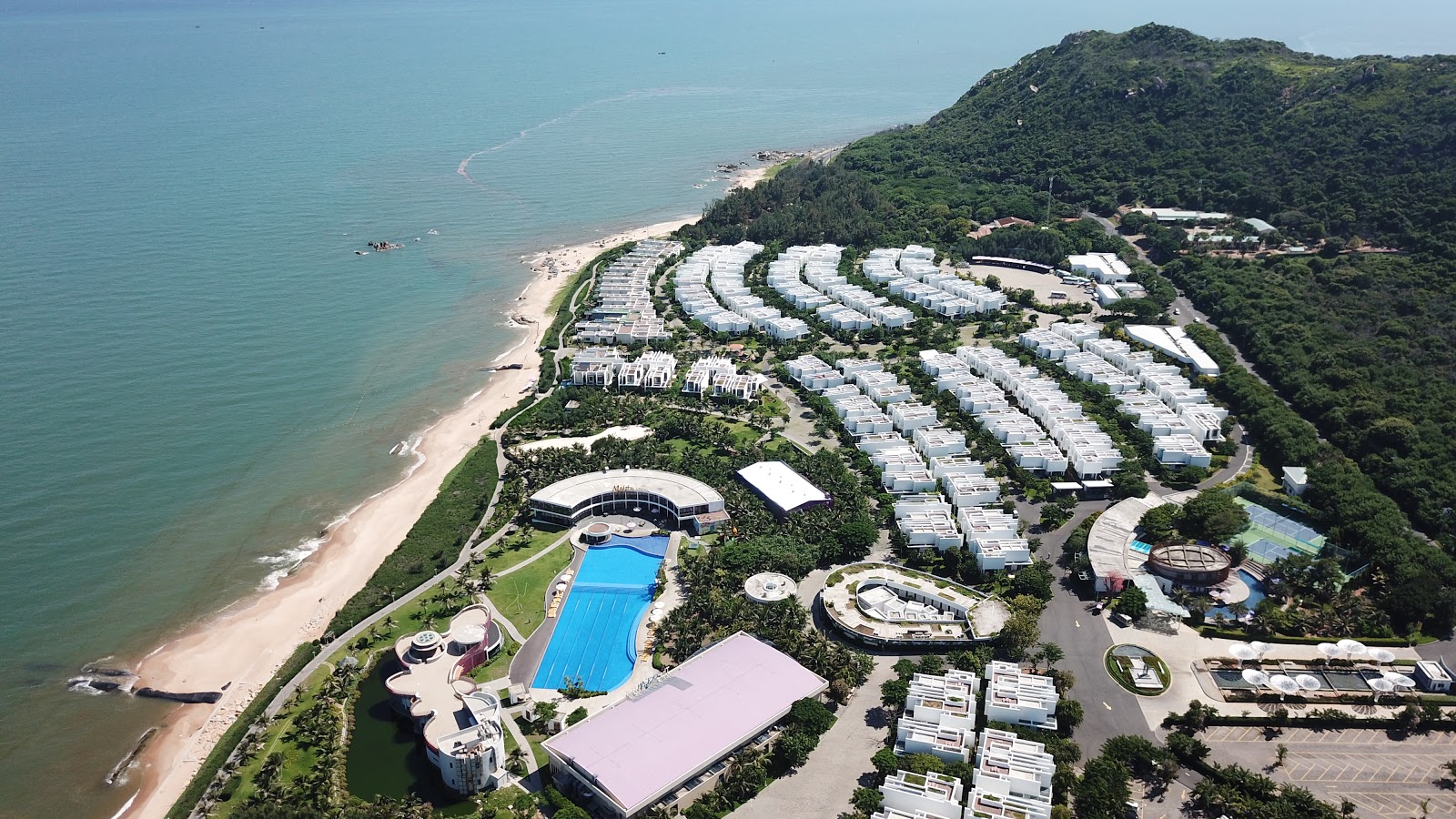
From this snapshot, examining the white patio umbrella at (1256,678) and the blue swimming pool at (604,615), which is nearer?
the white patio umbrella at (1256,678)

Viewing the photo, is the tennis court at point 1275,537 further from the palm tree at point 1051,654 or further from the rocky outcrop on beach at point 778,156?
the rocky outcrop on beach at point 778,156

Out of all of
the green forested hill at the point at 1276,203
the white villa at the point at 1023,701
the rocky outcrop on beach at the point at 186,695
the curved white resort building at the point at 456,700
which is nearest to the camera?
the curved white resort building at the point at 456,700

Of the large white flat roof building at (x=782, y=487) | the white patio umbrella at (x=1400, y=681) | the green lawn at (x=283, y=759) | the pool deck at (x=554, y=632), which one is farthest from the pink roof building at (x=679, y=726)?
the white patio umbrella at (x=1400, y=681)

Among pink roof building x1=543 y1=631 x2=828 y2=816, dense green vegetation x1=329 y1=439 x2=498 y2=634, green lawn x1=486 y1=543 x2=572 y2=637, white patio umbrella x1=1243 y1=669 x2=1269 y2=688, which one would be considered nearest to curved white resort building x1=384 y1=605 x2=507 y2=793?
green lawn x1=486 y1=543 x2=572 y2=637

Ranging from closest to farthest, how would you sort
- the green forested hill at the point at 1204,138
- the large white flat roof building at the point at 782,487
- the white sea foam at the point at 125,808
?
the white sea foam at the point at 125,808 < the large white flat roof building at the point at 782,487 < the green forested hill at the point at 1204,138

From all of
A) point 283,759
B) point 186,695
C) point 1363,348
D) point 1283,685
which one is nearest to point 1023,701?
point 1283,685

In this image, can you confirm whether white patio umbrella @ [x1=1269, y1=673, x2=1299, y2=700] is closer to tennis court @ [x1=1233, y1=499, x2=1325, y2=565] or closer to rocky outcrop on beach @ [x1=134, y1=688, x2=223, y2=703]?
tennis court @ [x1=1233, y1=499, x2=1325, y2=565]

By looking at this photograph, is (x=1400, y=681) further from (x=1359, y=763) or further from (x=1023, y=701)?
(x=1023, y=701)

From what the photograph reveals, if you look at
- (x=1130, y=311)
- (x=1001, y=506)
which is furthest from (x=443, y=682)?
(x=1130, y=311)
